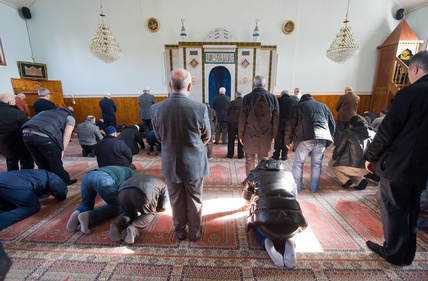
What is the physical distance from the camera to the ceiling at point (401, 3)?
243 inches

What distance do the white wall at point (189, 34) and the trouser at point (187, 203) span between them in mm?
6466

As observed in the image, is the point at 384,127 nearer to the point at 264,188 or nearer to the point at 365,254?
the point at 264,188

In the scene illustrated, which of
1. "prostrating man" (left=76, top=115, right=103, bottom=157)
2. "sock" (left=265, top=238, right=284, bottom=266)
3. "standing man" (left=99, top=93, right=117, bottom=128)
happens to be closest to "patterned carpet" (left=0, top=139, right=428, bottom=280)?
"sock" (left=265, top=238, right=284, bottom=266)

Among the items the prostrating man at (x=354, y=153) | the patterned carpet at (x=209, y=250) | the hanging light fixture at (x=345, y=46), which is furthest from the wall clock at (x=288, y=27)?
the patterned carpet at (x=209, y=250)

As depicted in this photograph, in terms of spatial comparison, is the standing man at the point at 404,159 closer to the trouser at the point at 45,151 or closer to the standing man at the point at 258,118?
the standing man at the point at 258,118

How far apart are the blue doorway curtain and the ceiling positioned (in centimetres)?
634

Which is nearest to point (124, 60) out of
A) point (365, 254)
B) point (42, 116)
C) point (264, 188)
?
point (42, 116)

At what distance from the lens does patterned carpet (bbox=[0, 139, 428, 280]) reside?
4.91 feet

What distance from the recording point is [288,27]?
270 inches

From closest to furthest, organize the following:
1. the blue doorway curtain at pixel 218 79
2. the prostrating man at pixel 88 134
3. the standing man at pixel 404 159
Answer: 1. the standing man at pixel 404 159
2. the prostrating man at pixel 88 134
3. the blue doorway curtain at pixel 218 79

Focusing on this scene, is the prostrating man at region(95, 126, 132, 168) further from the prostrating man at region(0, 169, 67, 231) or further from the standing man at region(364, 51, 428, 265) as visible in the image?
the standing man at region(364, 51, 428, 265)

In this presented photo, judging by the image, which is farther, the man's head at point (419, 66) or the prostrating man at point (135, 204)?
the prostrating man at point (135, 204)

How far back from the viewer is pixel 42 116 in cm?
257

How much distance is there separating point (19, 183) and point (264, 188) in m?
2.48
